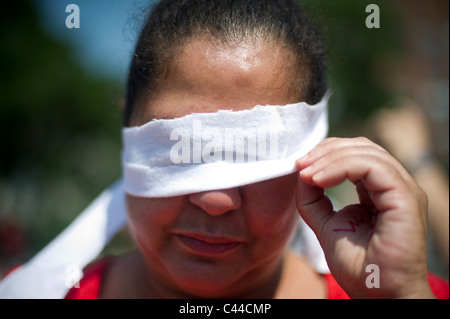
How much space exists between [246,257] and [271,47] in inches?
25.2

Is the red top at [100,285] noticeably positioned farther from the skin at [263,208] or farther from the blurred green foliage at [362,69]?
the blurred green foliage at [362,69]

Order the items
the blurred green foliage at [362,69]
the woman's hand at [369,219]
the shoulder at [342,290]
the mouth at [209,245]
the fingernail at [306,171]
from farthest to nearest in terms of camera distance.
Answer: the blurred green foliage at [362,69], the shoulder at [342,290], the mouth at [209,245], the fingernail at [306,171], the woman's hand at [369,219]

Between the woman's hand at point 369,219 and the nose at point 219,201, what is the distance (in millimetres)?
185

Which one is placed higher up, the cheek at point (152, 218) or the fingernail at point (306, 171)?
the fingernail at point (306, 171)

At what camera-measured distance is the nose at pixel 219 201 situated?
1095 millimetres

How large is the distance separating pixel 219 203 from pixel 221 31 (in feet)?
1.68

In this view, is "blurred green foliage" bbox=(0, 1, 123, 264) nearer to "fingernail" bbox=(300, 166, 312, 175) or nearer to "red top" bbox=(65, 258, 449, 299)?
"red top" bbox=(65, 258, 449, 299)

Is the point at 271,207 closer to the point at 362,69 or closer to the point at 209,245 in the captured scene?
the point at 209,245

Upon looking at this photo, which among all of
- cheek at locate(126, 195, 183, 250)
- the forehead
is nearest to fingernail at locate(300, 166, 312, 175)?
the forehead

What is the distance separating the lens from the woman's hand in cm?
94

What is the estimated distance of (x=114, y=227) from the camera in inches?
67.3

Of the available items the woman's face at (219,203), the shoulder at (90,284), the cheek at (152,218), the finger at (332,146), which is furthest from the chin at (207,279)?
the shoulder at (90,284)

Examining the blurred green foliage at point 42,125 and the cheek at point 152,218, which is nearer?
the cheek at point 152,218
